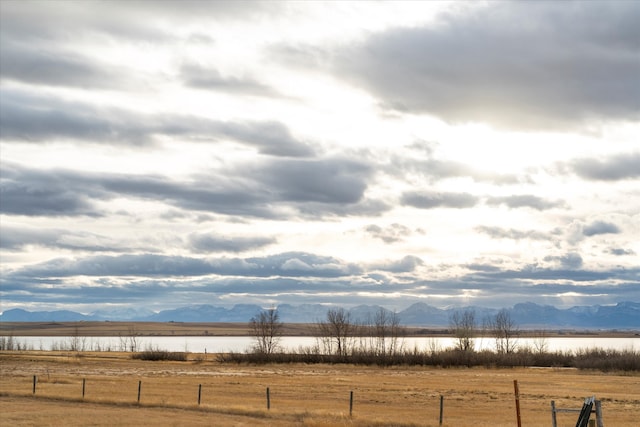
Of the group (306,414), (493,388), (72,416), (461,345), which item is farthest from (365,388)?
(461,345)

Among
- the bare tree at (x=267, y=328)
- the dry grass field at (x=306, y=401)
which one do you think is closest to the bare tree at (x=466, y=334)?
the bare tree at (x=267, y=328)

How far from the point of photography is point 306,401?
195 feet

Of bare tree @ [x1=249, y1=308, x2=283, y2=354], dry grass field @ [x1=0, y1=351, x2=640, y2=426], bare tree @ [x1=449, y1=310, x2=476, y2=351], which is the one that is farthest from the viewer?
bare tree @ [x1=249, y1=308, x2=283, y2=354]

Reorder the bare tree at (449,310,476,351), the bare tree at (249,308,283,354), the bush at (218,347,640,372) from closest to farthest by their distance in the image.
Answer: the bush at (218,347,640,372) → the bare tree at (449,310,476,351) → the bare tree at (249,308,283,354)

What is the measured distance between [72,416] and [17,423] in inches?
168

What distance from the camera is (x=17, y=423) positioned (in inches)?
Answer: 1522

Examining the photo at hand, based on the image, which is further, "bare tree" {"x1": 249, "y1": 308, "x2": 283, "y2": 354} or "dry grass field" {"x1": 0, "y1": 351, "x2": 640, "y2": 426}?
"bare tree" {"x1": 249, "y1": 308, "x2": 283, "y2": 354}

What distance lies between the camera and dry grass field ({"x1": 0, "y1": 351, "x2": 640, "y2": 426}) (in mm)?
43188

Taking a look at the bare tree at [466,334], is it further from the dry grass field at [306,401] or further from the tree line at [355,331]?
the dry grass field at [306,401]

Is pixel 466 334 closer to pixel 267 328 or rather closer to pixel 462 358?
pixel 462 358

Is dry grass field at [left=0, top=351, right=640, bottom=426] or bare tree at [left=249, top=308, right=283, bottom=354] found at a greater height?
bare tree at [left=249, top=308, right=283, bottom=354]

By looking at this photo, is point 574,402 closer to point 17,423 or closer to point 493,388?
point 493,388

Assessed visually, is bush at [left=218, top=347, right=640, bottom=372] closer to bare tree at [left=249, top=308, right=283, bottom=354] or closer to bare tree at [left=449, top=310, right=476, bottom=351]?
bare tree at [left=449, top=310, right=476, bottom=351]

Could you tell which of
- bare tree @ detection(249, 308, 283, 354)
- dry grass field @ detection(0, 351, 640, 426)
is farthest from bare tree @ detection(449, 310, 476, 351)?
dry grass field @ detection(0, 351, 640, 426)
